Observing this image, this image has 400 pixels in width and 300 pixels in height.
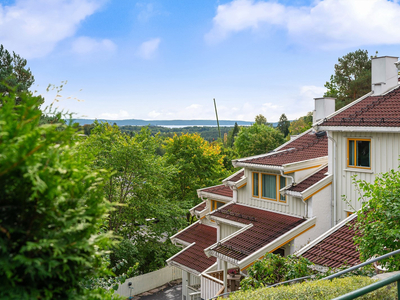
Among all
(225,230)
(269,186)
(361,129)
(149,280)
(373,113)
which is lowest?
(149,280)

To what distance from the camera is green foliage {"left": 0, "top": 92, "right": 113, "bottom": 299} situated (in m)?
2.81

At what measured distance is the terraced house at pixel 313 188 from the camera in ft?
43.2

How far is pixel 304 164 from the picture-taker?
15773 mm

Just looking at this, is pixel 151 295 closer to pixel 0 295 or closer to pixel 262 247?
pixel 262 247

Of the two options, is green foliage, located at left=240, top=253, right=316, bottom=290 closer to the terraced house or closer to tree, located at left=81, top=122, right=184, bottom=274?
the terraced house

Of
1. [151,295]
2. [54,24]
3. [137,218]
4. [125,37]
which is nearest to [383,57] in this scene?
[137,218]

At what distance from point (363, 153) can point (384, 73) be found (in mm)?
3940

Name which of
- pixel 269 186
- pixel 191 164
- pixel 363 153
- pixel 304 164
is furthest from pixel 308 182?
pixel 191 164

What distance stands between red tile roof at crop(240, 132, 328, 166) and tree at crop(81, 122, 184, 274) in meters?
10.1

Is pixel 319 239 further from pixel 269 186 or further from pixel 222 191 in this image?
pixel 222 191

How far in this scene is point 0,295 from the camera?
2768 millimetres

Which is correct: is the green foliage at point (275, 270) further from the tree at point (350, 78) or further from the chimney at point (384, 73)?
the tree at point (350, 78)

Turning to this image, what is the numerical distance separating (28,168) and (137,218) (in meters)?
23.1

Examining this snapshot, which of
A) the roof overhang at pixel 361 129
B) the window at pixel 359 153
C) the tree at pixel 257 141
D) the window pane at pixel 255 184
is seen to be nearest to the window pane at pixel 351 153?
the window at pixel 359 153
